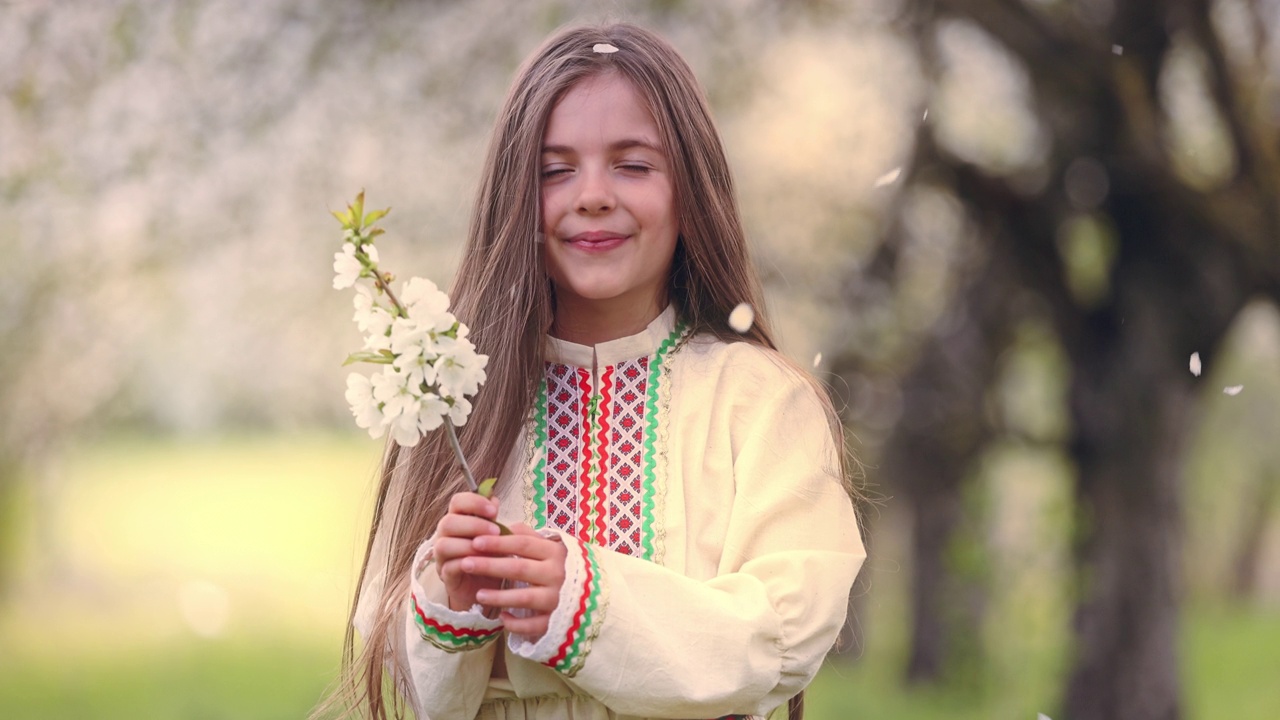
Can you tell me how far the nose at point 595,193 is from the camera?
184 cm

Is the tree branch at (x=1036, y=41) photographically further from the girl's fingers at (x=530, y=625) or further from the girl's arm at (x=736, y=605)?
the girl's fingers at (x=530, y=625)

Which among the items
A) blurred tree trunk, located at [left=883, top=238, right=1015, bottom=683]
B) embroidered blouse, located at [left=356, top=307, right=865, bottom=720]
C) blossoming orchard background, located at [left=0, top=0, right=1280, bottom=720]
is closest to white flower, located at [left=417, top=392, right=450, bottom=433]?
embroidered blouse, located at [left=356, top=307, right=865, bottom=720]

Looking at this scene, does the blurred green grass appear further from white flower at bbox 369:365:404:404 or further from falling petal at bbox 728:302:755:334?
white flower at bbox 369:365:404:404

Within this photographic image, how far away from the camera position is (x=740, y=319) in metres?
2.05

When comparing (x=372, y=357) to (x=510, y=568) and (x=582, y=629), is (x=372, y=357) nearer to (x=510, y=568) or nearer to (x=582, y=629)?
(x=510, y=568)

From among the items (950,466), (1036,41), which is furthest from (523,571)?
(950,466)

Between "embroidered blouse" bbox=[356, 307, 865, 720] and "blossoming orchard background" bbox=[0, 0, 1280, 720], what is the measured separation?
8.37 feet

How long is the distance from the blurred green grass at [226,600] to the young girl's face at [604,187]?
5242 mm

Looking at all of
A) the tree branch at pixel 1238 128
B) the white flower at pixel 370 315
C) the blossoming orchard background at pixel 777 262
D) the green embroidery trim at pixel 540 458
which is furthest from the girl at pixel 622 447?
the tree branch at pixel 1238 128

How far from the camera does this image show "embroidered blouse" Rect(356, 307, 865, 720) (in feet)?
5.42

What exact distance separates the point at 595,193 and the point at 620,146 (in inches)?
3.5

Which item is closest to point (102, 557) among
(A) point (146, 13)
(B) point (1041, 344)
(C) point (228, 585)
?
(C) point (228, 585)

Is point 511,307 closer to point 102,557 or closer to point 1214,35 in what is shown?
point 1214,35

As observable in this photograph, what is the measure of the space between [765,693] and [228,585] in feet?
22.8
